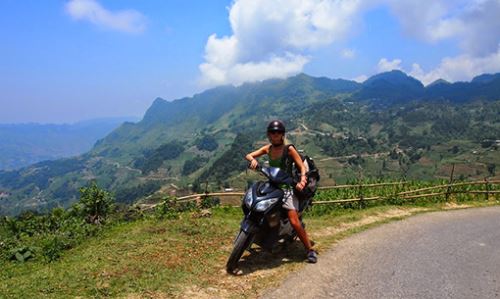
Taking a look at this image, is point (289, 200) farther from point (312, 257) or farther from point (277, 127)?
point (277, 127)

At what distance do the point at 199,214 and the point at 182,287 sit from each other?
191 inches

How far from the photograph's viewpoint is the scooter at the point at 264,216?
20.8 feet

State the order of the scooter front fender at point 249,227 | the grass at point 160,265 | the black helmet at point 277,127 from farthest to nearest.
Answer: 1. the black helmet at point 277,127
2. the scooter front fender at point 249,227
3. the grass at point 160,265

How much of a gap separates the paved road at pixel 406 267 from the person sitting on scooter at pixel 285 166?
557 mm

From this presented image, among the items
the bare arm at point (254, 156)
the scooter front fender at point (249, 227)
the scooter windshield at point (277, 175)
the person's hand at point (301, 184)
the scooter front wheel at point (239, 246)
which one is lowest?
the scooter front wheel at point (239, 246)

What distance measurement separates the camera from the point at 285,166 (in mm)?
6988

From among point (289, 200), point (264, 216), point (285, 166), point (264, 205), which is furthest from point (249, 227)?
point (285, 166)

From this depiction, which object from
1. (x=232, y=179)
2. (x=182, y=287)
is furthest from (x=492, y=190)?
(x=232, y=179)

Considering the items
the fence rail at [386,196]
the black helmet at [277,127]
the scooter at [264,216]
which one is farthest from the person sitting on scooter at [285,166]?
the fence rail at [386,196]

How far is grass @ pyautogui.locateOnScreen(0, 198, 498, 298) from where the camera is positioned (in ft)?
18.8

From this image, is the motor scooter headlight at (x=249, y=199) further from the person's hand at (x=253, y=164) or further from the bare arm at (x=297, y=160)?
the bare arm at (x=297, y=160)

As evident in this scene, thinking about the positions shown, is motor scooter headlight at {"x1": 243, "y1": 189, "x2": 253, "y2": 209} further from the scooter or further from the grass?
the grass

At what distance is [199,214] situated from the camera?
1066 centimetres

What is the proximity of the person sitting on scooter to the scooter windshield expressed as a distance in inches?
6.8
